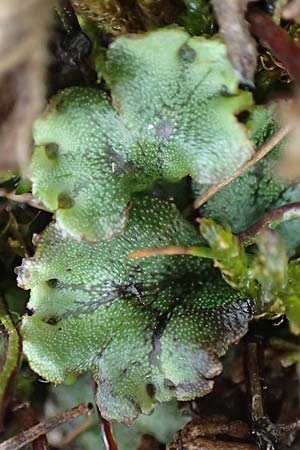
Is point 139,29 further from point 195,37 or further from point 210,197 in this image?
point 210,197

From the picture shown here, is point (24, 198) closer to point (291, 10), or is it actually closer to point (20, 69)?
point (20, 69)

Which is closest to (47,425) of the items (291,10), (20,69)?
(20,69)

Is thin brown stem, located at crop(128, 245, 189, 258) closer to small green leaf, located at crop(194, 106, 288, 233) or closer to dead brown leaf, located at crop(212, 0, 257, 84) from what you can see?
small green leaf, located at crop(194, 106, 288, 233)

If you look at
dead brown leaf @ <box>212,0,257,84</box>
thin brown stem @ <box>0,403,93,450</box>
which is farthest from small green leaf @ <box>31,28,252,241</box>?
thin brown stem @ <box>0,403,93,450</box>

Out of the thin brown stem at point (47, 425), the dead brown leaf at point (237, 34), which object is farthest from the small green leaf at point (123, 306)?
the dead brown leaf at point (237, 34)

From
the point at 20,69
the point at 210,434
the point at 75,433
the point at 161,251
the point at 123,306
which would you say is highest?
the point at 20,69
